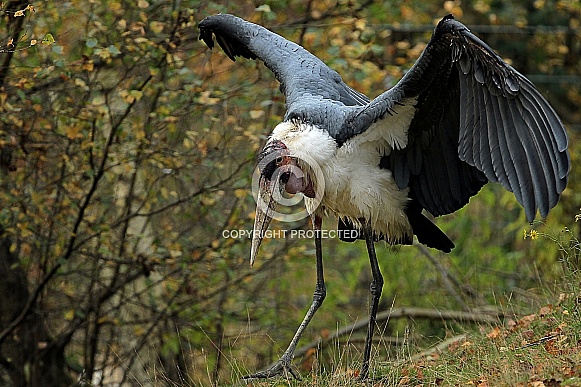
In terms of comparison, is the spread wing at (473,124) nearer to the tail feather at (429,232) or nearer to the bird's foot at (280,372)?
the tail feather at (429,232)

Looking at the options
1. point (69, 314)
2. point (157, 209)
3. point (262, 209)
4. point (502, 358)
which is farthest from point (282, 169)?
point (69, 314)

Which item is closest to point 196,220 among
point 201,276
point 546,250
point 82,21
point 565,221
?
point 201,276

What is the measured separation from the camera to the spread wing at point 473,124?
4.51 m

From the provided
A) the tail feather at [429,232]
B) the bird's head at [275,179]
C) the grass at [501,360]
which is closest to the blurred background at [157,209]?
the grass at [501,360]

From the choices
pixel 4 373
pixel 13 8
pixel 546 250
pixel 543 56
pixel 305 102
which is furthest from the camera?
pixel 543 56

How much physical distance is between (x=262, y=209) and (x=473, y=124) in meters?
1.56

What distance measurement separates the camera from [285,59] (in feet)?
20.7

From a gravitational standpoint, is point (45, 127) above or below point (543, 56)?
above

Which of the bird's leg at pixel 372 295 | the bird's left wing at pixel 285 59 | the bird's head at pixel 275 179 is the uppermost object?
the bird's left wing at pixel 285 59

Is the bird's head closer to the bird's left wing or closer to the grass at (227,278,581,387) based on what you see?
the bird's left wing

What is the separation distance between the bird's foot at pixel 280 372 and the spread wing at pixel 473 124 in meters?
1.36

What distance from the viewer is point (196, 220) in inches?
308

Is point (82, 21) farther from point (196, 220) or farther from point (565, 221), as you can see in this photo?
point (565, 221)

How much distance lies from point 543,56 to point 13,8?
8685mm
